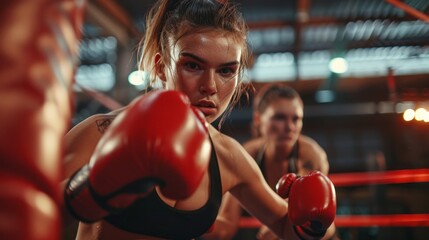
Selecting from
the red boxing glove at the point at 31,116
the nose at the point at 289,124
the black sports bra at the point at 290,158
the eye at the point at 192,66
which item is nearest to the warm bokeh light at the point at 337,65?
the black sports bra at the point at 290,158

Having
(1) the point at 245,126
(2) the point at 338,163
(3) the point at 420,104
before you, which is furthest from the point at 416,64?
(1) the point at 245,126

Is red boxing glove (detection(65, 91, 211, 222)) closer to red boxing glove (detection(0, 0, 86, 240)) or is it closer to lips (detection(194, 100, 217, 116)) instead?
red boxing glove (detection(0, 0, 86, 240))

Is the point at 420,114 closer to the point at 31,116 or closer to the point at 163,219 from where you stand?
the point at 163,219

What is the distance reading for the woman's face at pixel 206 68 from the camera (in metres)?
1.28

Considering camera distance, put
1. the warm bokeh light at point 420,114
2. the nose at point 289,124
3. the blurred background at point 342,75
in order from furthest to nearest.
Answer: the blurred background at point 342,75, the warm bokeh light at point 420,114, the nose at point 289,124

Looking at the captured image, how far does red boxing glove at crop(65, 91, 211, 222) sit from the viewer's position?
72cm

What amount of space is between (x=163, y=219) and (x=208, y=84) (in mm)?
410

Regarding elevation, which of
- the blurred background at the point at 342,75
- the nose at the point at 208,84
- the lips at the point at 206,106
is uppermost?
the nose at the point at 208,84

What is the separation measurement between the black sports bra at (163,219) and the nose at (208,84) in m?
0.33

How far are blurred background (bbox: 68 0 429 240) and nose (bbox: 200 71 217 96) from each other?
3.52 m

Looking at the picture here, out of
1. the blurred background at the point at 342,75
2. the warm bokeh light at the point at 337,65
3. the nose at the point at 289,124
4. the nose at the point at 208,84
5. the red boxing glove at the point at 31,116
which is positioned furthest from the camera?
the warm bokeh light at the point at 337,65

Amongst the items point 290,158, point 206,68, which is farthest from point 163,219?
point 290,158

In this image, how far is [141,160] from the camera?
725 mm

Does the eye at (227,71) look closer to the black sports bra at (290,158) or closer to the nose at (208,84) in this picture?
the nose at (208,84)
